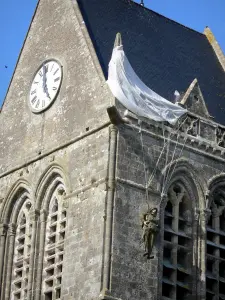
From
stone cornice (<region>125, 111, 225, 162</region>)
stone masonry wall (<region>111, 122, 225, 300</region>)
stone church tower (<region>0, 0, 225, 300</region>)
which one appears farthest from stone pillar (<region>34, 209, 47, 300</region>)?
stone cornice (<region>125, 111, 225, 162</region>)

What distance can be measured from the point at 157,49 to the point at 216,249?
7.12 meters

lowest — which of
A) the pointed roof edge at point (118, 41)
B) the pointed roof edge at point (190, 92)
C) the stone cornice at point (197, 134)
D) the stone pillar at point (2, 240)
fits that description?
the stone pillar at point (2, 240)

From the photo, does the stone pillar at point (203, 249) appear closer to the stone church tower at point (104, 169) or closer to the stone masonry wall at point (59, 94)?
the stone church tower at point (104, 169)

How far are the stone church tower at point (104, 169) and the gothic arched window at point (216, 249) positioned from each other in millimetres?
42

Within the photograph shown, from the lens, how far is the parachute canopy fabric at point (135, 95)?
121 ft

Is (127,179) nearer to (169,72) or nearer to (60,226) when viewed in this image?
(60,226)

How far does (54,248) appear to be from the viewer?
37.1 m

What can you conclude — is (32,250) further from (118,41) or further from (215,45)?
(215,45)

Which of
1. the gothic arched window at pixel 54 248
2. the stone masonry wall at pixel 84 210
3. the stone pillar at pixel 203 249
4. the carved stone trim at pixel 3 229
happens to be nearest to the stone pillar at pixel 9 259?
the carved stone trim at pixel 3 229

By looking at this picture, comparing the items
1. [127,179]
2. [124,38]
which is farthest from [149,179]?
[124,38]

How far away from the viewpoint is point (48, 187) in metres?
38.3

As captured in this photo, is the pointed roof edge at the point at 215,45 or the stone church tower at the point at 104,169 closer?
the stone church tower at the point at 104,169

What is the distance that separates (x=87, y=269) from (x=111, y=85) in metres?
5.49

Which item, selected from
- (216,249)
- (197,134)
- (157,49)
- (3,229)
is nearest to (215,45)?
(157,49)
